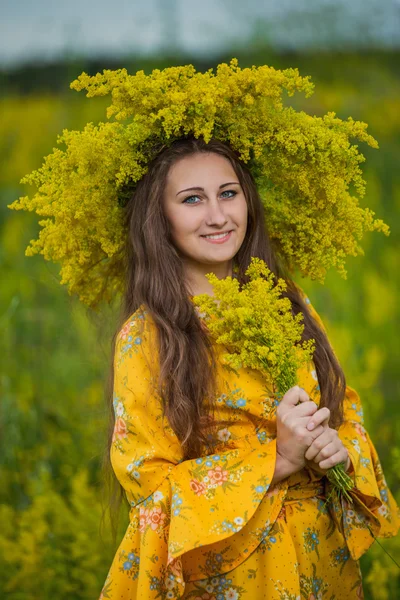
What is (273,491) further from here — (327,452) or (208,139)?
(208,139)

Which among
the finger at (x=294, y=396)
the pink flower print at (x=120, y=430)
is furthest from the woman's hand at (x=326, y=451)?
the pink flower print at (x=120, y=430)

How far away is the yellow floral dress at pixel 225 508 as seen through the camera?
186 centimetres

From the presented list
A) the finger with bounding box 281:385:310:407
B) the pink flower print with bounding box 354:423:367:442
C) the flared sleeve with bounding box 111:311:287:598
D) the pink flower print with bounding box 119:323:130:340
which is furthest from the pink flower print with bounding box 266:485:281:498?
the pink flower print with bounding box 119:323:130:340

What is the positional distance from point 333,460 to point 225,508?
286 mm

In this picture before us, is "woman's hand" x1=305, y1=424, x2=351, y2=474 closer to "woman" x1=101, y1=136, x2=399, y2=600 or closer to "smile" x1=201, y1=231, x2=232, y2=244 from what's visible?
"woman" x1=101, y1=136, x2=399, y2=600

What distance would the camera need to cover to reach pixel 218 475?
6.25 feet

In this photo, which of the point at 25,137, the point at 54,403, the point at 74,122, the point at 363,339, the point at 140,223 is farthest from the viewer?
the point at 25,137

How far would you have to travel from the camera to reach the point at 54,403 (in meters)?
3.64

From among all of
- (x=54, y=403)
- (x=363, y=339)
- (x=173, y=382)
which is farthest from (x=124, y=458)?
(x=363, y=339)

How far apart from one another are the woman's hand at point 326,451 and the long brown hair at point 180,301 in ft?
0.92

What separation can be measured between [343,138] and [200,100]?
1.36ft

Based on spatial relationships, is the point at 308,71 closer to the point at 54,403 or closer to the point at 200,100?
the point at 54,403

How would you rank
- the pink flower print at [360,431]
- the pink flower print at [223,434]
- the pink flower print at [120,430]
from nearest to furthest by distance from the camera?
the pink flower print at [120,430], the pink flower print at [223,434], the pink flower print at [360,431]

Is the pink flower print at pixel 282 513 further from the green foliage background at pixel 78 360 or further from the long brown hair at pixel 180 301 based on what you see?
the green foliage background at pixel 78 360
